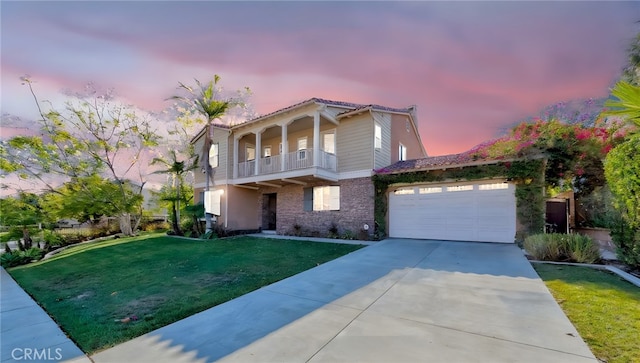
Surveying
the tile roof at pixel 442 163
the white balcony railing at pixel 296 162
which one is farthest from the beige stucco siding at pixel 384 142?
the white balcony railing at pixel 296 162

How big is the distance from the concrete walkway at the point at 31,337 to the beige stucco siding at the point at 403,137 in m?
13.7

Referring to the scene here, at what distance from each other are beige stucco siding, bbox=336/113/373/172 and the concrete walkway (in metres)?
11.2

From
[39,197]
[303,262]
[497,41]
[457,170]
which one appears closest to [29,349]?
[303,262]

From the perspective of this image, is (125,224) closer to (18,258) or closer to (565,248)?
(18,258)

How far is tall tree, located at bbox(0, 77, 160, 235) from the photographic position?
17.5m

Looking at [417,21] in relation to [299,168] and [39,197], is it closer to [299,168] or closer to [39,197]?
[299,168]

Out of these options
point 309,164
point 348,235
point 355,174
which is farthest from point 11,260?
point 355,174

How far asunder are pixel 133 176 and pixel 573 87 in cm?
2669

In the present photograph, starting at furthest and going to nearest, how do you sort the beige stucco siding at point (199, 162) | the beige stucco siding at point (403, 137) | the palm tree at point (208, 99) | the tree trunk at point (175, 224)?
the beige stucco siding at point (199, 162) < the tree trunk at point (175, 224) < the beige stucco siding at point (403, 137) < the palm tree at point (208, 99)

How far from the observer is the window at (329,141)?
1423 centimetres

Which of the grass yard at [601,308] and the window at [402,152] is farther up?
the window at [402,152]

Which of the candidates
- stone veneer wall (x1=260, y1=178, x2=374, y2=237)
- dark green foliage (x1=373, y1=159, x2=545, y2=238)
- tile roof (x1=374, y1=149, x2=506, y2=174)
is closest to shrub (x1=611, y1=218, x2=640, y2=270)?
dark green foliage (x1=373, y1=159, x2=545, y2=238)

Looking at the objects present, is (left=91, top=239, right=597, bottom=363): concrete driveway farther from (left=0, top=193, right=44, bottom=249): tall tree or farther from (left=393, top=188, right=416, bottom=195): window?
(left=0, top=193, right=44, bottom=249): tall tree

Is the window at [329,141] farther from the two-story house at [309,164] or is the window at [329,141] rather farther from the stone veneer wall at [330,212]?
the stone veneer wall at [330,212]
